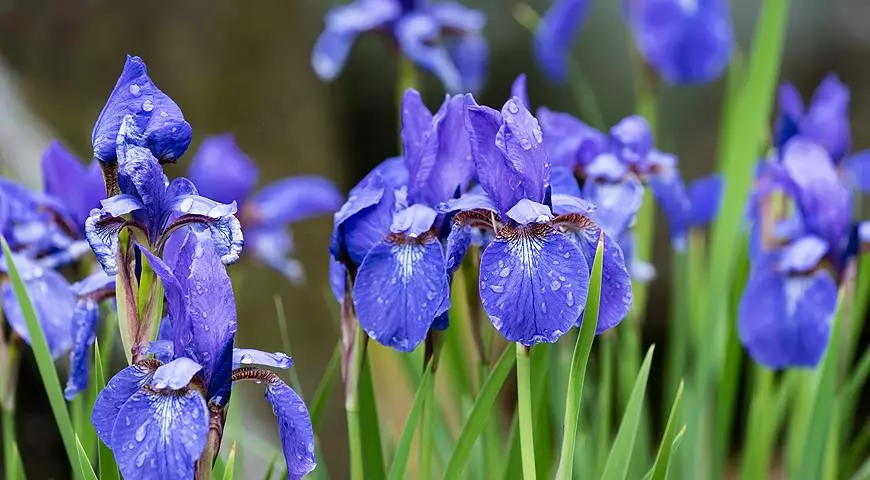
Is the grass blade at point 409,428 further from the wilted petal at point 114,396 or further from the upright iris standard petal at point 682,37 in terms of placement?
the upright iris standard petal at point 682,37

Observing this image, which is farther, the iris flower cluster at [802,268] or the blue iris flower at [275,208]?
the blue iris flower at [275,208]

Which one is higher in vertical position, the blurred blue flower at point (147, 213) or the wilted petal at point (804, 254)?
the wilted petal at point (804, 254)

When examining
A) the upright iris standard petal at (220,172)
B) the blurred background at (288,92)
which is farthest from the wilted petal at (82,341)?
the blurred background at (288,92)

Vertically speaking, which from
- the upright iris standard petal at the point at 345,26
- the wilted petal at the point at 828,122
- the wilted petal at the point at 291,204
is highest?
the upright iris standard petal at the point at 345,26

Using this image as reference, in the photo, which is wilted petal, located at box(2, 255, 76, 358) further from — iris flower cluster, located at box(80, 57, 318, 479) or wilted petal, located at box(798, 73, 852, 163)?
wilted petal, located at box(798, 73, 852, 163)

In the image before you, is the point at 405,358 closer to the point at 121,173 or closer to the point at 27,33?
the point at 121,173

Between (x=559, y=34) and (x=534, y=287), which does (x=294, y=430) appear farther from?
(x=559, y=34)

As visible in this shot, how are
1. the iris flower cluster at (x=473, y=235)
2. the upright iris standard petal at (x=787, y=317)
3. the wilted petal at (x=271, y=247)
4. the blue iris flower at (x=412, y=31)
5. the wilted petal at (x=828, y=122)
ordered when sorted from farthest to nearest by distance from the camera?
the wilted petal at (x=271, y=247) → the blue iris flower at (x=412, y=31) → the wilted petal at (x=828, y=122) → the upright iris standard petal at (x=787, y=317) → the iris flower cluster at (x=473, y=235)
